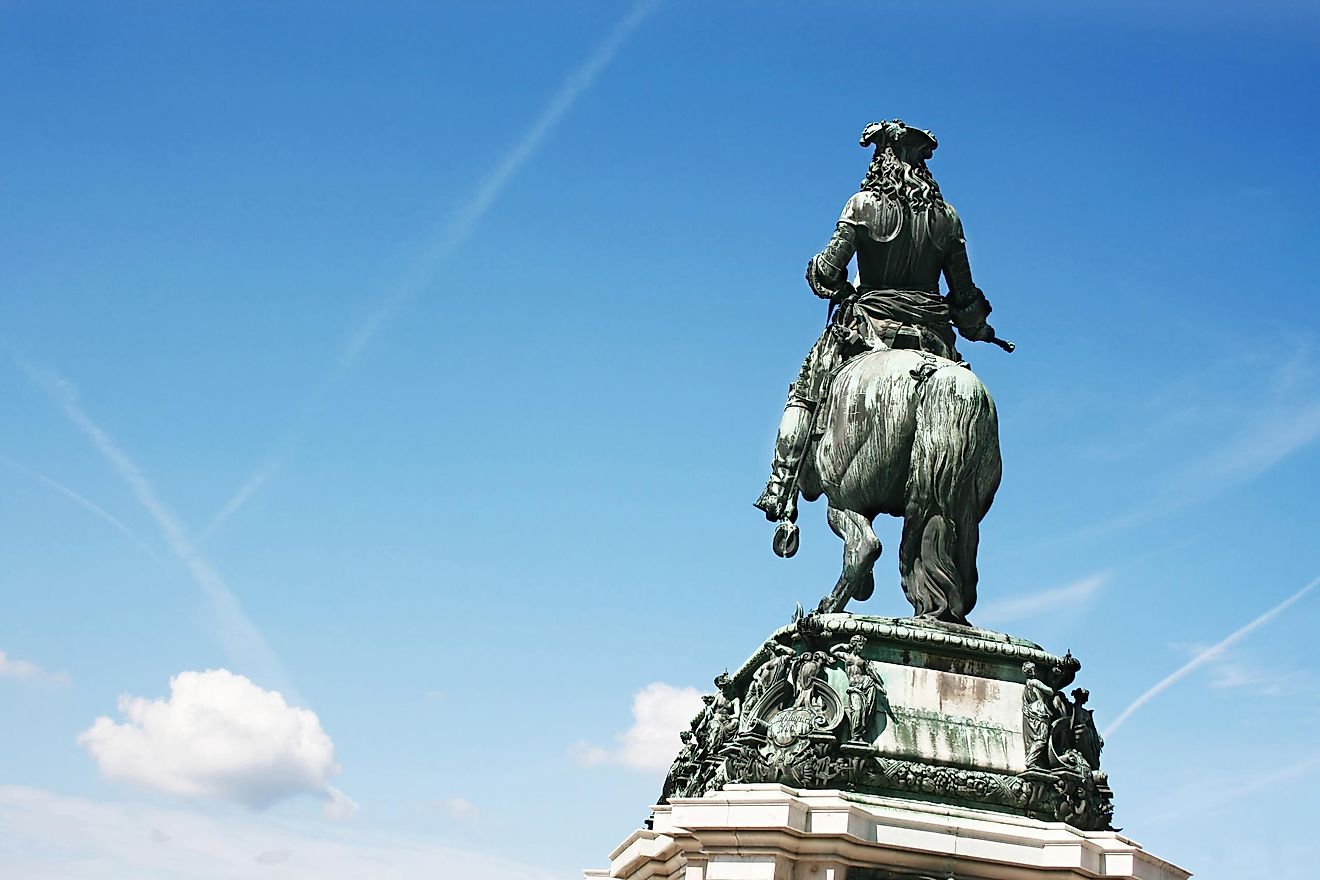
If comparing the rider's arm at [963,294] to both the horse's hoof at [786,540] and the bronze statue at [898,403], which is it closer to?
the bronze statue at [898,403]

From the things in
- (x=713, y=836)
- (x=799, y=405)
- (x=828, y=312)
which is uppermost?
(x=828, y=312)

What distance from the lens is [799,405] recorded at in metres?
20.3

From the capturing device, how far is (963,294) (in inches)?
822

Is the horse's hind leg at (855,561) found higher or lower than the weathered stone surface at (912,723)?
higher

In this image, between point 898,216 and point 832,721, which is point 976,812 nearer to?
point 832,721

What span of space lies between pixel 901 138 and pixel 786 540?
483 centimetres

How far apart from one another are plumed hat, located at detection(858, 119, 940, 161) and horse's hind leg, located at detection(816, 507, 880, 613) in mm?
4464

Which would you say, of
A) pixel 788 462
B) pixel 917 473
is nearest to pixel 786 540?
pixel 788 462

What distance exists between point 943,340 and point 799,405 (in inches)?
70.3

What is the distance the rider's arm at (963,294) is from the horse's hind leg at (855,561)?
2944 mm

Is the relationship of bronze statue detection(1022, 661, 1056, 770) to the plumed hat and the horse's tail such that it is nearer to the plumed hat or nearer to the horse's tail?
the horse's tail

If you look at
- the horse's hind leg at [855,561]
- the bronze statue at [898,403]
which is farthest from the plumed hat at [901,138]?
the horse's hind leg at [855,561]

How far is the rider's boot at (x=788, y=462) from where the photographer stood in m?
20.2

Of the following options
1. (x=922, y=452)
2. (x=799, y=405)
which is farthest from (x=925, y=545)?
(x=799, y=405)
